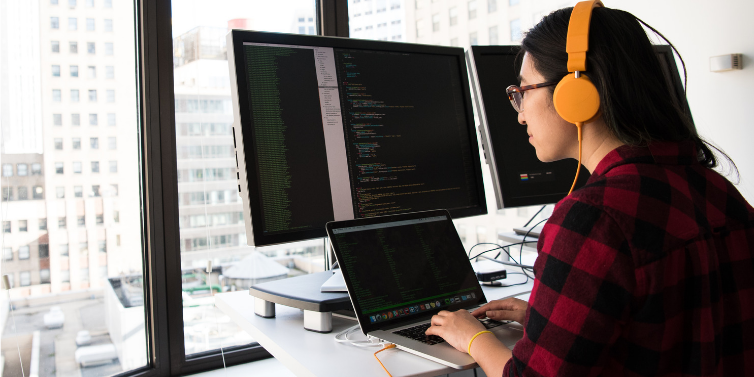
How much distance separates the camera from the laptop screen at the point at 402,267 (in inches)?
37.4

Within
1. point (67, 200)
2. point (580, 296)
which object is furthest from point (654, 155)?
point (67, 200)

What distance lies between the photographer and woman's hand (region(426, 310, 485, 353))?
85cm

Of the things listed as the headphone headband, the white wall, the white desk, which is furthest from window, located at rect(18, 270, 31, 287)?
the white wall

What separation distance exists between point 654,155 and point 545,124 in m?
→ 0.19

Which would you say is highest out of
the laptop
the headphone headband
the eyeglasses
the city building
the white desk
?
the city building

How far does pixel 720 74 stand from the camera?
217 centimetres

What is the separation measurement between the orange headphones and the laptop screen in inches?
15.0

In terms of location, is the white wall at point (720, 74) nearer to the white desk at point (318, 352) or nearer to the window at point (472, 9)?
the window at point (472, 9)

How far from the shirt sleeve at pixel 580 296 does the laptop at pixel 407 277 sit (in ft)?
0.64

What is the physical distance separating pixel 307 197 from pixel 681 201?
2.17ft

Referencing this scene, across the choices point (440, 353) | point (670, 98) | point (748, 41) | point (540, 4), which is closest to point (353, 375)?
point (440, 353)

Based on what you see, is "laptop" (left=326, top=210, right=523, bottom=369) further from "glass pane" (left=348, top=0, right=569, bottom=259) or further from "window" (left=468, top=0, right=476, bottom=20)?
"window" (left=468, top=0, right=476, bottom=20)

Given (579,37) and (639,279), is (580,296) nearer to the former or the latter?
(639,279)

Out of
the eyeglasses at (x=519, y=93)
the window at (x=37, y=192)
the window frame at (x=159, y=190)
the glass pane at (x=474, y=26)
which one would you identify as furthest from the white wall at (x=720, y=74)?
the window at (x=37, y=192)
